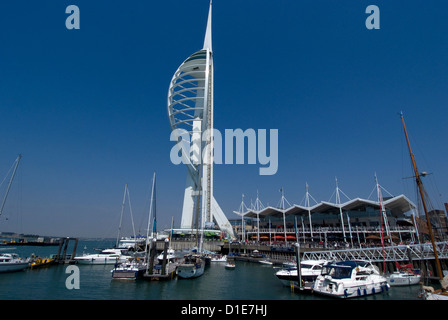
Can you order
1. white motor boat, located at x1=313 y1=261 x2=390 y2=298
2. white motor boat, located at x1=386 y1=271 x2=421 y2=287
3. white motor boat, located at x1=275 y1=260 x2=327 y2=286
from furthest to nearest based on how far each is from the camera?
white motor boat, located at x1=386 y1=271 x2=421 y2=287 → white motor boat, located at x1=275 y1=260 x2=327 y2=286 → white motor boat, located at x1=313 y1=261 x2=390 y2=298

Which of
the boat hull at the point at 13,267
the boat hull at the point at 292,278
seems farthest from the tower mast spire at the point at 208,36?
the boat hull at the point at 292,278

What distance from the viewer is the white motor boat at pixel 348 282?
1681 cm

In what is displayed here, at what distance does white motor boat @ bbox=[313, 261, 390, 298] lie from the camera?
55.2ft

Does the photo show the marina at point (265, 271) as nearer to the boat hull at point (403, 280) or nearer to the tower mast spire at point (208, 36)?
the boat hull at point (403, 280)

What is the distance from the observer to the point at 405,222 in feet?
173

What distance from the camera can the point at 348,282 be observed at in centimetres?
1702

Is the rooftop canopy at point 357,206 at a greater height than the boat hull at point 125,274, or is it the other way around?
the rooftop canopy at point 357,206

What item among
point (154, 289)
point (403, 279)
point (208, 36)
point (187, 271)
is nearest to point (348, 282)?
point (403, 279)

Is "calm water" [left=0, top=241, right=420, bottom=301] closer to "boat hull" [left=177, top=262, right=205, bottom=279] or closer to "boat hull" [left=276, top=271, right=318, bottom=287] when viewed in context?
"boat hull" [left=177, top=262, right=205, bottom=279]

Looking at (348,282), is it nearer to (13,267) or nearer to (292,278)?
(292,278)

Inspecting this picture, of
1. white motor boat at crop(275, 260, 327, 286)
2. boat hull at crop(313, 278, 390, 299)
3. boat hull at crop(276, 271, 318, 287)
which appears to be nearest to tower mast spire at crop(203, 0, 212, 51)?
white motor boat at crop(275, 260, 327, 286)

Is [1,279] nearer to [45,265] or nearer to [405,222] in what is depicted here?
[45,265]
